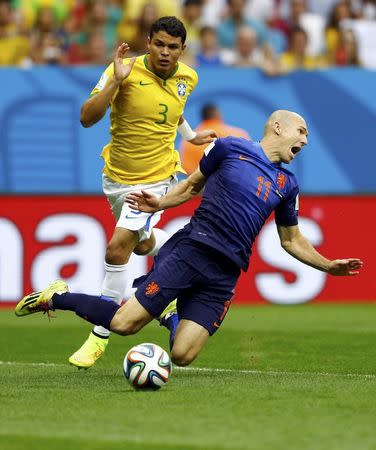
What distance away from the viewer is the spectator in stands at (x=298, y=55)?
18.5m

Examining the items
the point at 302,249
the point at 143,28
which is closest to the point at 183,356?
the point at 302,249

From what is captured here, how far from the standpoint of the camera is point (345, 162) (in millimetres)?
17531

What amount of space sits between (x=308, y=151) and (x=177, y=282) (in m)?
9.18

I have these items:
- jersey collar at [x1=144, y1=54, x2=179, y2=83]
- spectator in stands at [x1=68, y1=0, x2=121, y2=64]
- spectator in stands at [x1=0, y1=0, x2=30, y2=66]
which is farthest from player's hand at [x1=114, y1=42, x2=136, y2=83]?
spectator in stands at [x1=0, y1=0, x2=30, y2=66]

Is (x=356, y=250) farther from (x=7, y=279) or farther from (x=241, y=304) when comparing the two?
(x=7, y=279)

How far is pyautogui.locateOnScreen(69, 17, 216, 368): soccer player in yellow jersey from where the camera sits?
9.51 m

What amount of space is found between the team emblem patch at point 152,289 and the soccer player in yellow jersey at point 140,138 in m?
1.23

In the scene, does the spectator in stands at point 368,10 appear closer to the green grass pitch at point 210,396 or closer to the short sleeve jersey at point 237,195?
the green grass pitch at point 210,396

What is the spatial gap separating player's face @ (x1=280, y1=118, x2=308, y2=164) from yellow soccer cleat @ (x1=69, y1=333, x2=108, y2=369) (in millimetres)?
2110

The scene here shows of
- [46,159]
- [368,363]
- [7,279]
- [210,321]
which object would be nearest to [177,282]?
[210,321]

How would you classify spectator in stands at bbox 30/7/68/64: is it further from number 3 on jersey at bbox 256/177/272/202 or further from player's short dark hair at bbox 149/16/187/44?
number 3 on jersey at bbox 256/177/272/202

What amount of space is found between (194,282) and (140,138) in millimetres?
1846

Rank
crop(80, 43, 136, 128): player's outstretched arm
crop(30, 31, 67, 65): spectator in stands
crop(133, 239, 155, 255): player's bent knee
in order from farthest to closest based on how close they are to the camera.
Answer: crop(30, 31, 67, 65): spectator in stands, crop(133, 239, 155, 255): player's bent knee, crop(80, 43, 136, 128): player's outstretched arm

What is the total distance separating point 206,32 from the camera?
59.7 feet
